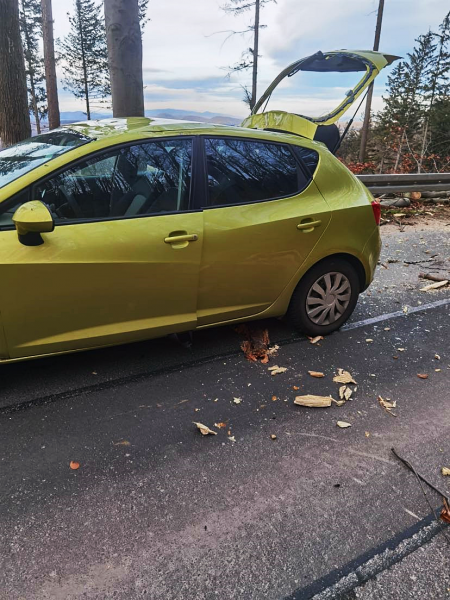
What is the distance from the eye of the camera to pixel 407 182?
9.80 meters

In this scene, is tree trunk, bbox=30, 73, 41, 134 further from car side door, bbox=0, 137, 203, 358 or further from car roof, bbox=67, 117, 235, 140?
car side door, bbox=0, 137, 203, 358

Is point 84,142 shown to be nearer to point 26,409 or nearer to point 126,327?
point 126,327

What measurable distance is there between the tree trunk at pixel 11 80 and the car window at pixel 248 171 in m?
5.01

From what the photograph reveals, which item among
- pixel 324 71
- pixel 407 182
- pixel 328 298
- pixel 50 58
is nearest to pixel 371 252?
pixel 328 298

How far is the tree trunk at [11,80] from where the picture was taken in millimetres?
6500

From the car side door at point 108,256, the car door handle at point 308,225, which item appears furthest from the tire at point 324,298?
the car side door at point 108,256

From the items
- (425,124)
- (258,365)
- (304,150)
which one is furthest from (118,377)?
(425,124)

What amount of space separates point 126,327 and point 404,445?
198 cm

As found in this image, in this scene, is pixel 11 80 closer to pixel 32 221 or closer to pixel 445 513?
pixel 32 221

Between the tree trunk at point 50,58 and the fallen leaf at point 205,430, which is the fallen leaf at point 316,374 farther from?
the tree trunk at point 50,58

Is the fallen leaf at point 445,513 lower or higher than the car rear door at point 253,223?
lower

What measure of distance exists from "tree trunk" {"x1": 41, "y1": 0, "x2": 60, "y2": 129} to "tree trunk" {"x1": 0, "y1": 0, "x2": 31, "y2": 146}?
31.4 feet

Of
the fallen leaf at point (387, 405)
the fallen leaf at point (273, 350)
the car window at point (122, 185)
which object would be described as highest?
the car window at point (122, 185)

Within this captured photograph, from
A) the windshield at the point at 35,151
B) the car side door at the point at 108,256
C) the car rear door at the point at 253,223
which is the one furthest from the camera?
the car rear door at the point at 253,223
